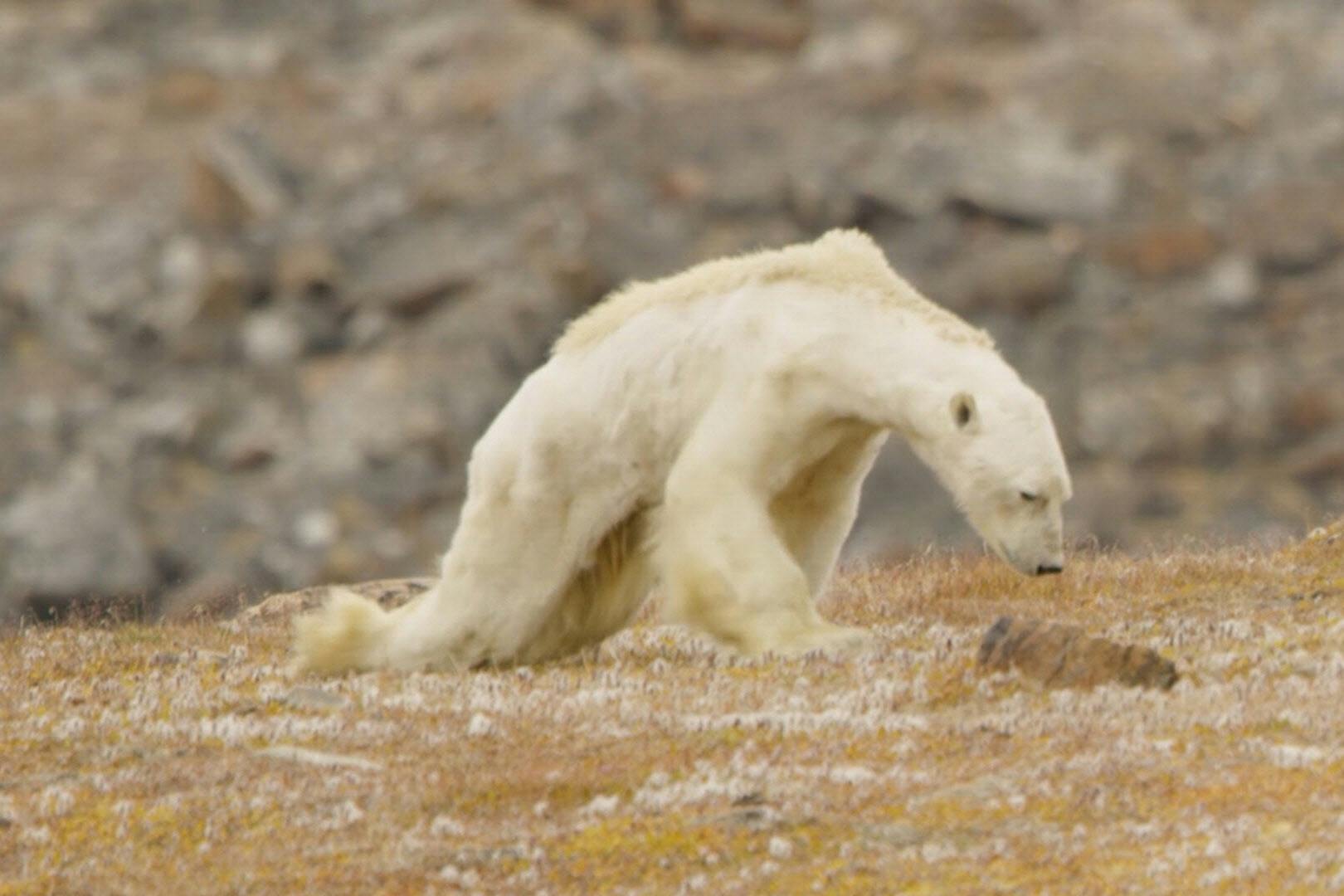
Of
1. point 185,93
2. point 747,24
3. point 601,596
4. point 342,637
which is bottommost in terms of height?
point 185,93

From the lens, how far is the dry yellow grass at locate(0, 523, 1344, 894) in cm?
940

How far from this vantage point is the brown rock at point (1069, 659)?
1206 centimetres

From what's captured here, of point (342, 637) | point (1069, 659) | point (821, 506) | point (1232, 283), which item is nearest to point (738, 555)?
point (821, 506)

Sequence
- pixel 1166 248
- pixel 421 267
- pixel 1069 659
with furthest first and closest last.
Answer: pixel 1166 248
pixel 421 267
pixel 1069 659

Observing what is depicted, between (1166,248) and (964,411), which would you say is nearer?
(964,411)

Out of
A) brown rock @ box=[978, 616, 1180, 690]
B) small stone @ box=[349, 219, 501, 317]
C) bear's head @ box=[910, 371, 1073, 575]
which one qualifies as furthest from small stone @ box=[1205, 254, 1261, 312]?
brown rock @ box=[978, 616, 1180, 690]

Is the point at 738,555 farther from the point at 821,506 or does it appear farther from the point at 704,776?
the point at 704,776

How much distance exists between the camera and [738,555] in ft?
45.5

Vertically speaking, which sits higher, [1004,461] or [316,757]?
[1004,461]

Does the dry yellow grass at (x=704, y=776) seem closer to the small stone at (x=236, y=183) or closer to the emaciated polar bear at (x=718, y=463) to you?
the emaciated polar bear at (x=718, y=463)

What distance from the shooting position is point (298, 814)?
1043 centimetres

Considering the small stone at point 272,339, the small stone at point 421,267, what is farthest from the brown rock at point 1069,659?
the small stone at point 272,339

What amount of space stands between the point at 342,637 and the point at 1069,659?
4.68m

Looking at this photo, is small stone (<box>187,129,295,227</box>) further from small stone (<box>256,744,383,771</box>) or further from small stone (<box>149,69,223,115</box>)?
small stone (<box>256,744,383,771</box>)
